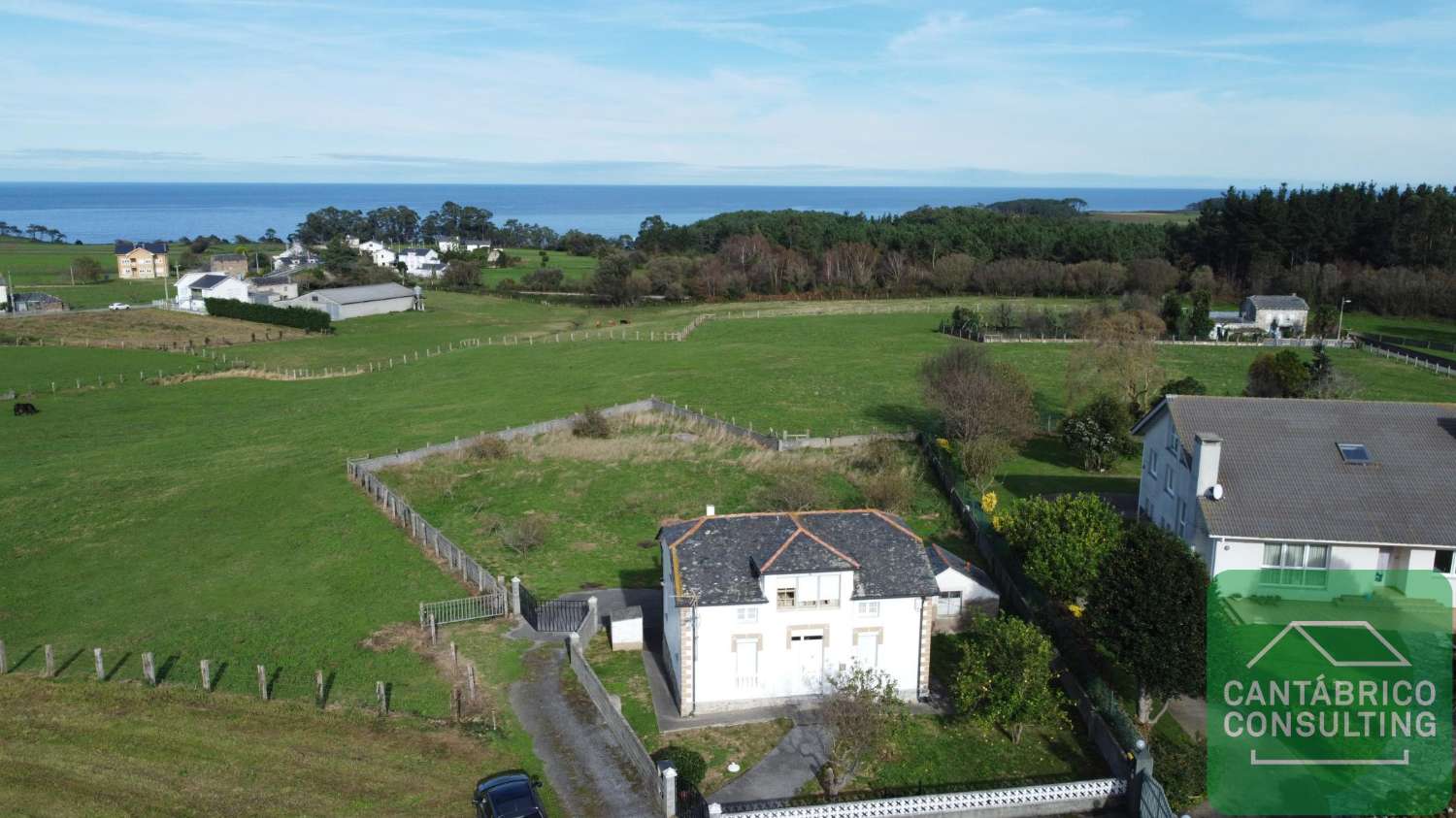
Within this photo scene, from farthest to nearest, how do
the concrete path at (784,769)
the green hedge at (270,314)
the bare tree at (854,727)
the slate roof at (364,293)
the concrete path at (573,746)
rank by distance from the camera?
the slate roof at (364,293) → the green hedge at (270,314) → the concrete path at (784,769) → the bare tree at (854,727) → the concrete path at (573,746)

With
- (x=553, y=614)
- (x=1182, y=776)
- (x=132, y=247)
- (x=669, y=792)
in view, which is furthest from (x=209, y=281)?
(x=1182, y=776)

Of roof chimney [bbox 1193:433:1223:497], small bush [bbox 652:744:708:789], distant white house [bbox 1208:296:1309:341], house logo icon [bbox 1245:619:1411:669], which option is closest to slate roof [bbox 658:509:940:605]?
small bush [bbox 652:744:708:789]

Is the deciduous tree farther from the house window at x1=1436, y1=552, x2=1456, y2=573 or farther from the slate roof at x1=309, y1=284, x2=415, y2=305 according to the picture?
the slate roof at x1=309, y1=284, x2=415, y2=305

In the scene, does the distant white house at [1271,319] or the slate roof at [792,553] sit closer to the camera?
the slate roof at [792,553]

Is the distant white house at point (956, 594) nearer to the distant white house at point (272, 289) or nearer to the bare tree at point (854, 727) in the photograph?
the bare tree at point (854, 727)

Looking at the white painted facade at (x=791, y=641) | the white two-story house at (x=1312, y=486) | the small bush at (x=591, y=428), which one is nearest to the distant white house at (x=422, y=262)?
the small bush at (x=591, y=428)

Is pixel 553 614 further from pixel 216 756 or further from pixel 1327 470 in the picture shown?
pixel 1327 470
